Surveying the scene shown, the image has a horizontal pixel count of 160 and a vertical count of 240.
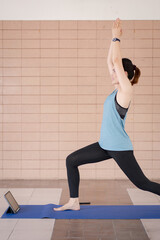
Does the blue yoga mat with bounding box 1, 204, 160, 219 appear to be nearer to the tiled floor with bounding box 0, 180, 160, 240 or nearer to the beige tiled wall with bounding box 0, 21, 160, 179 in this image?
the tiled floor with bounding box 0, 180, 160, 240

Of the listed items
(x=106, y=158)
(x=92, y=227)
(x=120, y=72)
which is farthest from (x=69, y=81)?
(x=92, y=227)

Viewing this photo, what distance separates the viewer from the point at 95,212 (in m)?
2.88

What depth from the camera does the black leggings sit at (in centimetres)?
239

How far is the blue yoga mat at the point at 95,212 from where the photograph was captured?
2.74 meters

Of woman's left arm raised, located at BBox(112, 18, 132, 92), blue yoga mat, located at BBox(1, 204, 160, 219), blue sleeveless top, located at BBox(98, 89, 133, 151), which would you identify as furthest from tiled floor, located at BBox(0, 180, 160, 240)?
woman's left arm raised, located at BBox(112, 18, 132, 92)

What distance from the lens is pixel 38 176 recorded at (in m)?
4.73

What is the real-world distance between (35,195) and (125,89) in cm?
204

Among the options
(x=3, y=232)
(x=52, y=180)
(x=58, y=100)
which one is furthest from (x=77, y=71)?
(x=3, y=232)

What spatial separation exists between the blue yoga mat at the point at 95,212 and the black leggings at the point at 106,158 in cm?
21

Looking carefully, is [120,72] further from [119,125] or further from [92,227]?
[92,227]

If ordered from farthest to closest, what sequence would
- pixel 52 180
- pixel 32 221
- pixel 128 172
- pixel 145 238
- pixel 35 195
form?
pixel 52 180
pixel 35 195
pixel 32 221
pixel 128 172
pixel 145 238

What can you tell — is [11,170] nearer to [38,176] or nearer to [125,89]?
[38,176]

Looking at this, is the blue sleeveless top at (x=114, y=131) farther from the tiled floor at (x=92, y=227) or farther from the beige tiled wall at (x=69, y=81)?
the beige tiled wall at (x=69, y=81)

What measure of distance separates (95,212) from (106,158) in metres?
0.61
